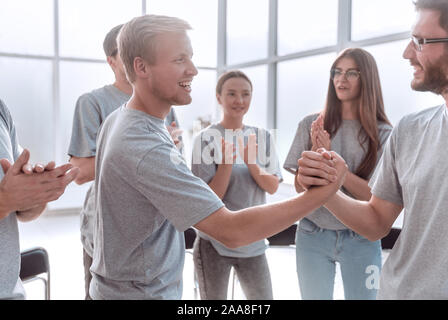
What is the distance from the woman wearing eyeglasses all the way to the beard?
74 centimetres

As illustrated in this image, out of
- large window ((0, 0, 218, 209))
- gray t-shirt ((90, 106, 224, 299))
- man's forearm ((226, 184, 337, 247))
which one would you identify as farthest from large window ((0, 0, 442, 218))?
gray t-shirt ((90, 106, 224, 299))

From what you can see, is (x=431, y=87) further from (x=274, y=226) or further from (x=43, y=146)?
(x=43, y=146)

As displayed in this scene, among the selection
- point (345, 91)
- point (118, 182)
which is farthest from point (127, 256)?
point (345, 91)

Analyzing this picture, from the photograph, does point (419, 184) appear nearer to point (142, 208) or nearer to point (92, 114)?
point (142, 208)

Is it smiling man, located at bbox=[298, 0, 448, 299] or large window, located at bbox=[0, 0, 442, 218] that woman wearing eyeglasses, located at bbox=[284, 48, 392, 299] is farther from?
large window, located at bbox=[0, 0, 442, 218]

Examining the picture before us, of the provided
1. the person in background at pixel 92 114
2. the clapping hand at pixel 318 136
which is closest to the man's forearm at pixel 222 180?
the person in background at pixel 92 114

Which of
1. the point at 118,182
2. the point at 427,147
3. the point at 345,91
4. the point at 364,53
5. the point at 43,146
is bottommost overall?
the point at 43,146

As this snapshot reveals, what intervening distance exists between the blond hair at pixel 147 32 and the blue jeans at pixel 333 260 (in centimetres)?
118

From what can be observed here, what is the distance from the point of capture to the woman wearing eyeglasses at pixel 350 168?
1.97 m

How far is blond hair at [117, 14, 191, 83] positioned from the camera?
1285 mm

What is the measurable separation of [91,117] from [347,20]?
3756 mm

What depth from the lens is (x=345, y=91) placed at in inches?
83.7

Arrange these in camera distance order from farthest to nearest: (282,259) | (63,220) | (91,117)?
(63,220), (282,259), (91,117)
